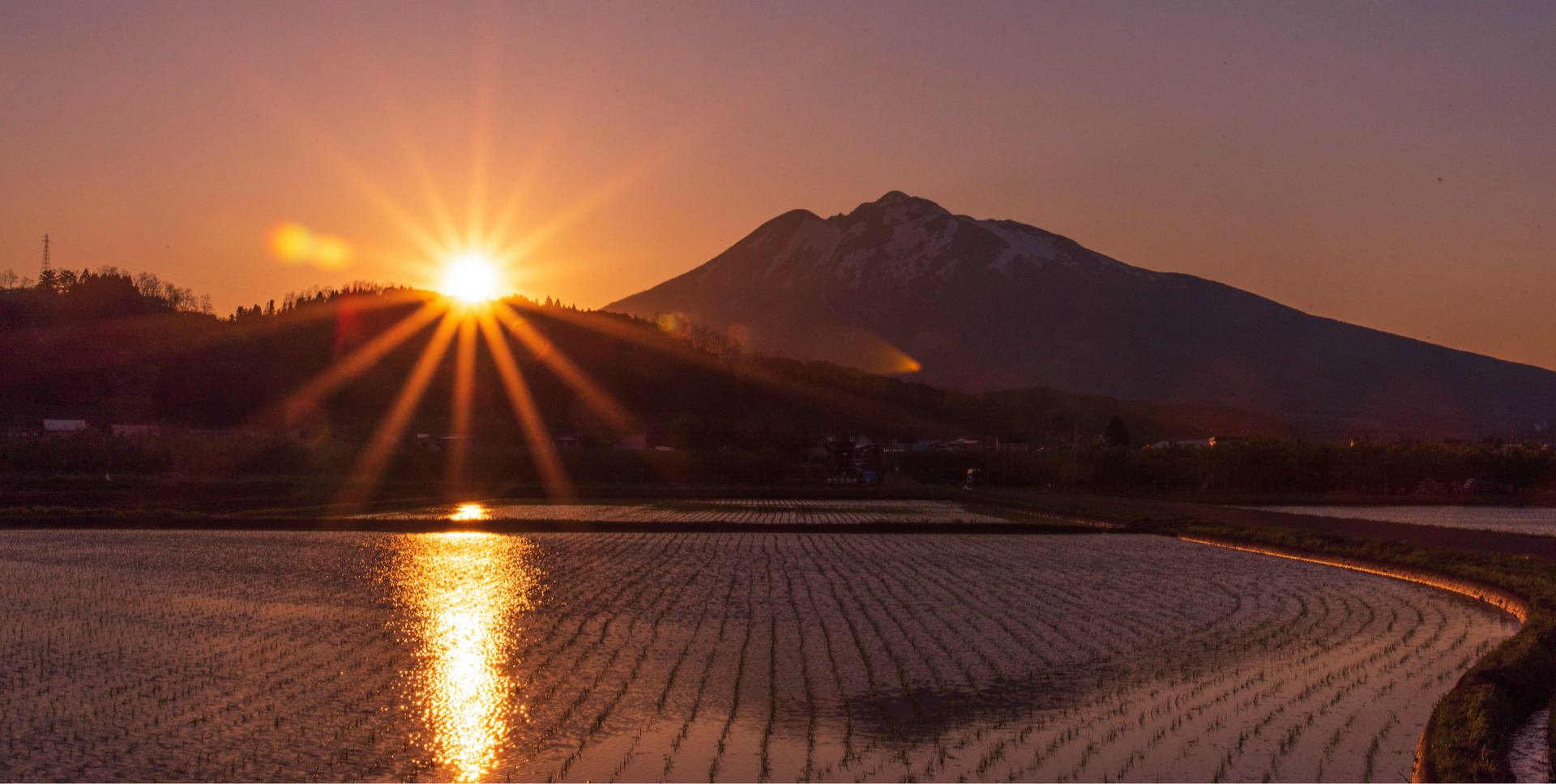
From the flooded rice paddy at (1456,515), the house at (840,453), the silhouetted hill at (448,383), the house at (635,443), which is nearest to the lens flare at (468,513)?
the flooded rice paddy at (1456,515)

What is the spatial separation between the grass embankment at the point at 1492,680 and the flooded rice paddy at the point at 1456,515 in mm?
10461

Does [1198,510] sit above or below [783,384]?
below

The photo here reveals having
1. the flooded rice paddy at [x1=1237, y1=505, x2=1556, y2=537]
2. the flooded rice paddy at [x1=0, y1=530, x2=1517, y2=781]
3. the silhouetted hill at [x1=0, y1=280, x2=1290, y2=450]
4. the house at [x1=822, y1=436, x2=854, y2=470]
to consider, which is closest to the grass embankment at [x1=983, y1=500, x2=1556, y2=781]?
the flooded rice paddy at [x1=0, y1=530, x2=1517, y2=781]

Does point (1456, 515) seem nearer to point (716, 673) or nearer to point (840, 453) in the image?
point (716, 673)

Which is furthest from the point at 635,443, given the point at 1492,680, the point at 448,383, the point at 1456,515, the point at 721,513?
the point at 1492,680

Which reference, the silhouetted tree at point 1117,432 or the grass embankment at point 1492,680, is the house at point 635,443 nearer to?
the silhouetted tree at point 1117,432

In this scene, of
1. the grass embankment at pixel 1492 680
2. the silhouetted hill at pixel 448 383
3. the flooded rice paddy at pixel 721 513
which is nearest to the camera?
the grass embankment at pixel 1492 680

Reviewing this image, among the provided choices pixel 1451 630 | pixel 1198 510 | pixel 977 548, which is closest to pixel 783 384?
pixel 1198 510

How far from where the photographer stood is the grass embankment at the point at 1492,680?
5.48 meters

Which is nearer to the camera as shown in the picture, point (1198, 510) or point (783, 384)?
point (1198, 510)

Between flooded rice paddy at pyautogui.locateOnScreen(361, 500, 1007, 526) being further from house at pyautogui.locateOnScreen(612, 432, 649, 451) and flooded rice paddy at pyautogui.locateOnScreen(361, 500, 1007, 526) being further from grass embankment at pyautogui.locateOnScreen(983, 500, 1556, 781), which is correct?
house at pyautogui.locateOnScreen(612, 432, 649, 451)

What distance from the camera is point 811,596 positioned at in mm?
12789

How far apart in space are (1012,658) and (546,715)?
3.86 meters

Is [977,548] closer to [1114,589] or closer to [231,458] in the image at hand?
A: [1114,589]
